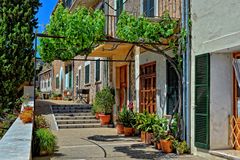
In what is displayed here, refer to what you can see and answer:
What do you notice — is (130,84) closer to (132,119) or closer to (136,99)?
(136,99)

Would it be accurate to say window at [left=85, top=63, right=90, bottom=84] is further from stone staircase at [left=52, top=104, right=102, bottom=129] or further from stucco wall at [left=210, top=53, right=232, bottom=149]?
stucco wall at [left=210, top=53, right=232, bottom=149]

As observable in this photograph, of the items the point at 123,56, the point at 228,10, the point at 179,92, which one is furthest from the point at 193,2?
the point at 123,56

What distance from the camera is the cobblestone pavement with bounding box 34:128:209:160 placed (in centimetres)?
884

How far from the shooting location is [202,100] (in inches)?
342

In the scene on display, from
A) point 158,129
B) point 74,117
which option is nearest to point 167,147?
point 158,129

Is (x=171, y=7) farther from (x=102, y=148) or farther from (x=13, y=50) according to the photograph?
(x=13, y=50)

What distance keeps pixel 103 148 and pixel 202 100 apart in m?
3.33

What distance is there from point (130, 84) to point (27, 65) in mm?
5974

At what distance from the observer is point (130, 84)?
14.8m

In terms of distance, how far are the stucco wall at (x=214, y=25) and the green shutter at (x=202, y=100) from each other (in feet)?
1.10

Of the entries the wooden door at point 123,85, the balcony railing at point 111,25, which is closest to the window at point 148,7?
the balcony railing at point 111,25

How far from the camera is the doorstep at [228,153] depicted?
756 centimetres

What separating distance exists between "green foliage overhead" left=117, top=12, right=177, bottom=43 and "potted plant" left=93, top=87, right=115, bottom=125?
23.8ft

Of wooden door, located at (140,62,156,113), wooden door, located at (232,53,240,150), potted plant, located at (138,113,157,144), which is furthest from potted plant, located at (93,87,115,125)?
wooden door, located at (232,53,240,150)
